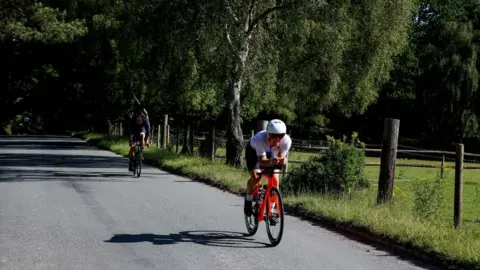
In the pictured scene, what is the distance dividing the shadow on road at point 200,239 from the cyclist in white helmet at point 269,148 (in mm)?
482

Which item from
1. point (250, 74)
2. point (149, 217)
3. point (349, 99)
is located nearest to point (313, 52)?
point (349, 99)

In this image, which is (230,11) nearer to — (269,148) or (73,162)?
(73,162)

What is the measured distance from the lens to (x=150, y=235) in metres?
9.29

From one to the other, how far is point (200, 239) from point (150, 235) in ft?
2.48

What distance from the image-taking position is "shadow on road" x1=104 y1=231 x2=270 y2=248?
8737 millimetres

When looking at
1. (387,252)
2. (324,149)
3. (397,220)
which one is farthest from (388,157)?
(324,149)

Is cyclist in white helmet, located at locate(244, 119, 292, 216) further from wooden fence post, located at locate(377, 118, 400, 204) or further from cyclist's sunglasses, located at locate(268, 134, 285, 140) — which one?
wooden fence post, located at locate(377, 118, 400, 204)

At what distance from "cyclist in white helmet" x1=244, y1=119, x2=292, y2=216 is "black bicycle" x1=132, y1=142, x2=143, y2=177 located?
33.9ft

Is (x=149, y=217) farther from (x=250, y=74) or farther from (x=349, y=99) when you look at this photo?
A: (x=349, y=99)

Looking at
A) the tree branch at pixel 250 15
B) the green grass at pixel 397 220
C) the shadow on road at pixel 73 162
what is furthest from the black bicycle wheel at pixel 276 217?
the shadow on road at pixel 73 162

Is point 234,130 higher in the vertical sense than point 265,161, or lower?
higher

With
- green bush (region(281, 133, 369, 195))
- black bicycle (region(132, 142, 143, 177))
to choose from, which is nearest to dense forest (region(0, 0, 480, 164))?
black bicycle (region(132, 142, 143, 177))

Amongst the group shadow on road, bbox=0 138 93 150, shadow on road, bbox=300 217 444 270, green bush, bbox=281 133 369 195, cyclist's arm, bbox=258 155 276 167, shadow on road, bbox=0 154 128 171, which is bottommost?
shadow on road, bbox=0 138 93 150

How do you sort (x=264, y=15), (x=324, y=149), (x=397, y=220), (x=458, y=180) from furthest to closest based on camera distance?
1. (x=264, y=15)
2. (x=324, y=149)
3. (x=458, y=180)
4. (x=397, y=220)
